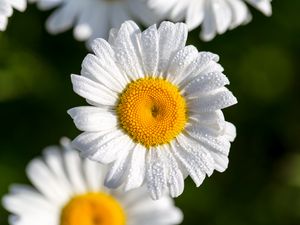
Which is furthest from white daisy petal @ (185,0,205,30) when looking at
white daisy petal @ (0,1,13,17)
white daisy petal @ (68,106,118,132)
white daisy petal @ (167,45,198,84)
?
white daisy petal @ (0,1,13,17)

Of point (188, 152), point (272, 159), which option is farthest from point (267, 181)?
point (188, 152)

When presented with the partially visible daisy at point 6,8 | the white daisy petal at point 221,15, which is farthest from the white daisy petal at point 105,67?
the white daisy petal at point 221,15

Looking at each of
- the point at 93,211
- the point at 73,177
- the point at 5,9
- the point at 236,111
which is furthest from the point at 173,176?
the point at 236,111

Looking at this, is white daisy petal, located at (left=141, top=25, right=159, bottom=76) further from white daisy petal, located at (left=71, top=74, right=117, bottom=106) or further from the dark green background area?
the dark green background area

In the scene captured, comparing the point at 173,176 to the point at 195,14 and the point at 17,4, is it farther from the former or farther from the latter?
the point at 17,4

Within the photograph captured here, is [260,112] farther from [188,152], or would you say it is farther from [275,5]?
[188,152]

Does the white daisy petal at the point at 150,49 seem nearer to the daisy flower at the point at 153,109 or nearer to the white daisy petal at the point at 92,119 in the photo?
the daisy flower at the point at 153,109
